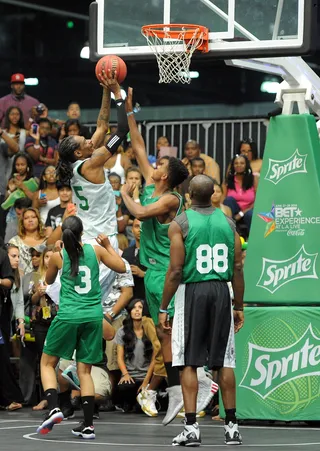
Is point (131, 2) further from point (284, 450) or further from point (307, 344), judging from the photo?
point (284, 450)

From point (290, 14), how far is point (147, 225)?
9.07ft

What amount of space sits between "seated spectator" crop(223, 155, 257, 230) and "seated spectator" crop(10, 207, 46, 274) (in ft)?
9.55

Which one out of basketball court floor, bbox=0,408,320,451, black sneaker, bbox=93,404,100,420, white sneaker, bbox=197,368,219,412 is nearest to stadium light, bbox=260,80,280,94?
basketball court floor, bbox=0,408,320,451

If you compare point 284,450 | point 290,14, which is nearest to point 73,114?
point 290,14

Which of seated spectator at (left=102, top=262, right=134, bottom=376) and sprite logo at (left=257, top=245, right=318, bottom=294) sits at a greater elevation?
sprite logo at (left=257, top=245, right=318, bottom=294)

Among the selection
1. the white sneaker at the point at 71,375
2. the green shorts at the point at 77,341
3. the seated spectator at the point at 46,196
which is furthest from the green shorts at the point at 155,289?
the seated spectator at the point at 46,196

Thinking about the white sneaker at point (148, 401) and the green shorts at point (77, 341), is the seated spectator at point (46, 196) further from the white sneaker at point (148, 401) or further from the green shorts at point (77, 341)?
the green shorts at point (77, 341)

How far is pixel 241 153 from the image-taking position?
19328 mm

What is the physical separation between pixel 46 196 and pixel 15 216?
0.60 m

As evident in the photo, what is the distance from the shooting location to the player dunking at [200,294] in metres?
10.9

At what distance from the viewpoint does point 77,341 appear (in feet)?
38.5

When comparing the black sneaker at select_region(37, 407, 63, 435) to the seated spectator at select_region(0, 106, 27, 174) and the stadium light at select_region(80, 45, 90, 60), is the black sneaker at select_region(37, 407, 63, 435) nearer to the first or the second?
the seated spectator at select_region(0, 106, 27, 174)

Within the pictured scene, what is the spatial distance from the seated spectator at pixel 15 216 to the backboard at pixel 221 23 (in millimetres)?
4906

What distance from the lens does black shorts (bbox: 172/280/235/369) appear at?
35.8ft
